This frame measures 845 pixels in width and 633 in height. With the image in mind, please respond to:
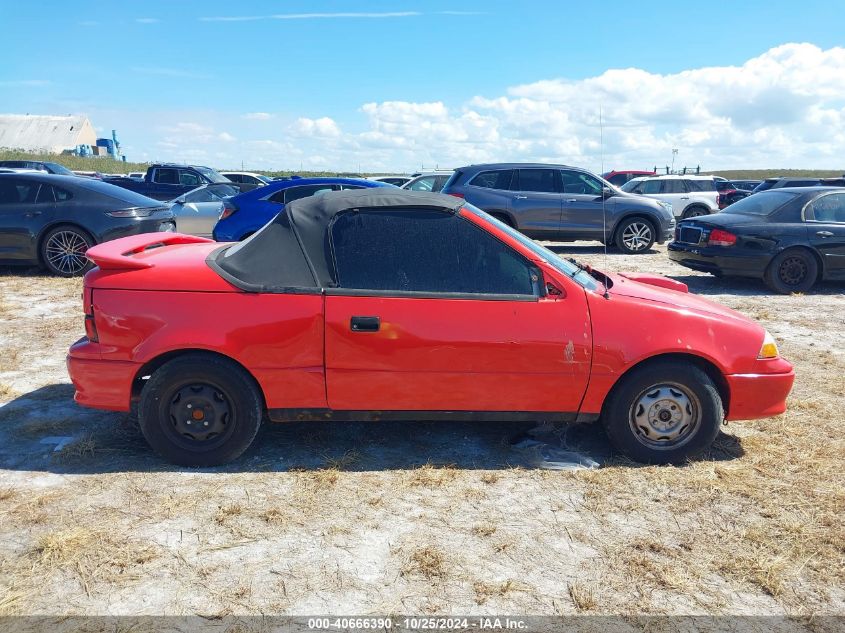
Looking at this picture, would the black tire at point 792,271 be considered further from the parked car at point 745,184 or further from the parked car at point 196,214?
the parked car at point 745,184

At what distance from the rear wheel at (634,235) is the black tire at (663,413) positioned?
10336 mm

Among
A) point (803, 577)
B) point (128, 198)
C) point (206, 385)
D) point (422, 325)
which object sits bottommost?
point (803, 577)

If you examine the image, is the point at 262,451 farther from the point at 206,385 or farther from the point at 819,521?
the point at 819,521

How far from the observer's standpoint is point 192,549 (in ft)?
10.0

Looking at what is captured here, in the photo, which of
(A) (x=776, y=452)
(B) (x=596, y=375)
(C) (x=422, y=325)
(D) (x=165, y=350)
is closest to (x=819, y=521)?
(A) (x=776, y=452)

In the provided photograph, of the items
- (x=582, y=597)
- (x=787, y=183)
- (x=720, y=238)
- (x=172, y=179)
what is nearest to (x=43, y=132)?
(x=172, y=179)

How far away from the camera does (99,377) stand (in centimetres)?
382

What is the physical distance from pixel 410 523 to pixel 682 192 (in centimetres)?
1868

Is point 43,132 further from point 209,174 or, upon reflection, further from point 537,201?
point 537,201

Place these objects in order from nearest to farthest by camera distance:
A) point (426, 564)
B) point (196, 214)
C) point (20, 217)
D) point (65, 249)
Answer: point (426, 564) < point (20, 217) < point (65, 249) < point (196, 214)

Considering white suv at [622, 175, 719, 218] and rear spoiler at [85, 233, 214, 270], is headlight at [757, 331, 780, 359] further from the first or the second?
white suv at [622, 175, 719, 218]

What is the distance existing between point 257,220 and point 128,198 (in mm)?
1956

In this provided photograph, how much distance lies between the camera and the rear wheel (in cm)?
1381

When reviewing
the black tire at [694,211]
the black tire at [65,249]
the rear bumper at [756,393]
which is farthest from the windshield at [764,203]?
the black tire at [65,249]
